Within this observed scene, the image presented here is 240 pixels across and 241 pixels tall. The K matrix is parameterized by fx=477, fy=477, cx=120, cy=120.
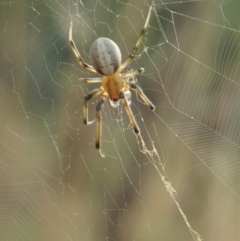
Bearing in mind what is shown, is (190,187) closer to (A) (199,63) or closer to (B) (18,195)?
(A) (199,63)

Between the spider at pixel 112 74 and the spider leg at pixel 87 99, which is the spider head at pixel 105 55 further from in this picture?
the spider leg at pixel 87 99

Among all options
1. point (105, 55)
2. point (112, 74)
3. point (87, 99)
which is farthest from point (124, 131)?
point (105, 55)

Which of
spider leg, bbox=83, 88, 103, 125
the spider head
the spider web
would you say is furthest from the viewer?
the spider web

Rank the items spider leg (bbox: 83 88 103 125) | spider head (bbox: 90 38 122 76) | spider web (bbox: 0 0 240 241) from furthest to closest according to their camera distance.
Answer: spider web (bbox: 0 0 240 241) < spider leg (bbox: 83 88 103 125) < spider head (bbox: 90 38 122 76)

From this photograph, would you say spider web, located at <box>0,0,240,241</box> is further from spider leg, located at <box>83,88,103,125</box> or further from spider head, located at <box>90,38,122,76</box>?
spider head, located at <box>90,38,122,76</box>

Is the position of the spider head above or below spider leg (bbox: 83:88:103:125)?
above

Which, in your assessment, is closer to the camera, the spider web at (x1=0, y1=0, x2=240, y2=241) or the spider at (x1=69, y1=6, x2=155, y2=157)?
the spider at (x1=69, y1=6, x2=155, y2=157)

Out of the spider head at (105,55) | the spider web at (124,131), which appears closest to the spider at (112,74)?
the spider head at (105,55)

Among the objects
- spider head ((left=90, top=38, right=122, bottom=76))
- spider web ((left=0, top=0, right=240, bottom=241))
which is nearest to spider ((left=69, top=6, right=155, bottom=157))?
spider head ((left=90, top=38, right=122, bottom=76))
